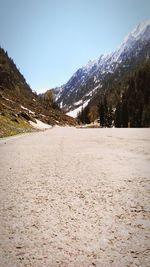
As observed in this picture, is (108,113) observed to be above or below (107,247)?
above

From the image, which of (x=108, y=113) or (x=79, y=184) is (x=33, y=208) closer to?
(x=79, y=184)

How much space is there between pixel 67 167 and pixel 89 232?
646 cm

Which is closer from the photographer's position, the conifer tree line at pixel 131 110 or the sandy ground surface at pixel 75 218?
the sandy ground surface at pixel 75 218

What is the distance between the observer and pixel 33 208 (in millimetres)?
6434

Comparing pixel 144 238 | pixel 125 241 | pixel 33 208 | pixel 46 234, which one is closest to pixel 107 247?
pixel 125 241

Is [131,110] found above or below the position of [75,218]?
above

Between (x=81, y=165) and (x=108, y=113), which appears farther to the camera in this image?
(x=108, y=113)

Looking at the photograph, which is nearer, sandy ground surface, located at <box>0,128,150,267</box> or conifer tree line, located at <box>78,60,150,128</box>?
sandy ground surface, located at <box>0,128,150,267</box>

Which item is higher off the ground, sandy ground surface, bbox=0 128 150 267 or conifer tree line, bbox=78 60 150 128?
conifer tree line, bbox=78 60 150 128

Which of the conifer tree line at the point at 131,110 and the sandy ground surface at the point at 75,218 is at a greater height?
the conifer tree line at the point at 131,110

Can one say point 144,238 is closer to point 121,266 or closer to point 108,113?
point 121,266

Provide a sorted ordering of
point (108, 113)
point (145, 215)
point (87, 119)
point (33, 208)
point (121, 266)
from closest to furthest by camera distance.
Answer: point (121, 266) < point (145, 215) < point (33, 208) < point (108, 113) < point (87, 119)

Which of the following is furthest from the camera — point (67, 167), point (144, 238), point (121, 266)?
point (67, 167)

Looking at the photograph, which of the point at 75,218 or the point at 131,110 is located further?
the point at 131,110
